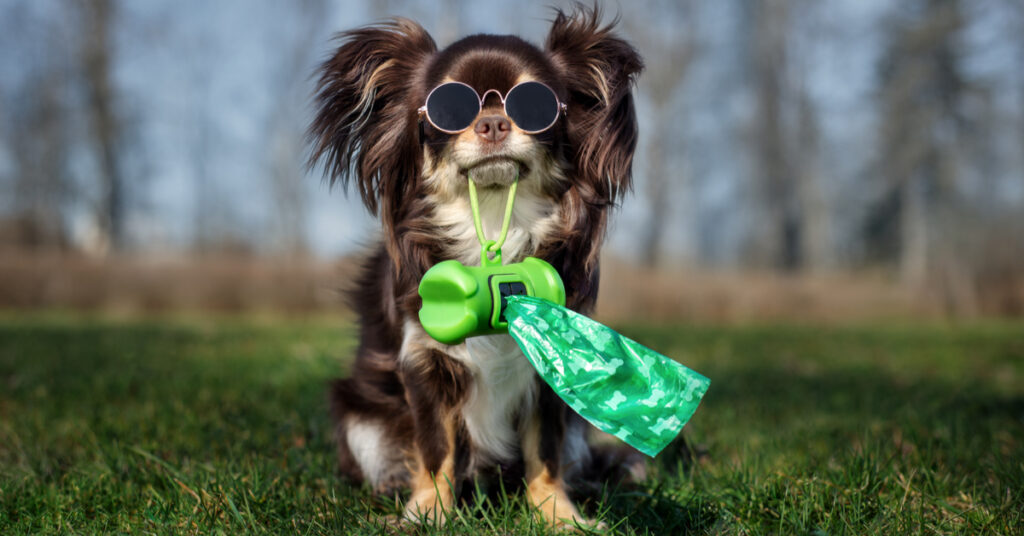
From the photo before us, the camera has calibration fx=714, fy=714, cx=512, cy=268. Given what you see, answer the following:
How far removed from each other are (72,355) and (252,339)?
1961 millimetres

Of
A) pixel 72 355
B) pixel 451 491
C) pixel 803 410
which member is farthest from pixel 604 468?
pixel 72 355

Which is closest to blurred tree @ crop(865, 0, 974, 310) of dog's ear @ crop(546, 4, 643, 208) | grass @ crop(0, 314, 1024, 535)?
grass @ crop(0, 314, 1024, 535)

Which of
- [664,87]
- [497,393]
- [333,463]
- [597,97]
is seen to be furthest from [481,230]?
[664,87]

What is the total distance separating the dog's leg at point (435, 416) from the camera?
→ 2.31m

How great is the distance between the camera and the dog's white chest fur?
2.26 meters

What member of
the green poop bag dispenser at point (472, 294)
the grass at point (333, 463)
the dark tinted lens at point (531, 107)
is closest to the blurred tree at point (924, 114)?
the grass at point (333, 463)

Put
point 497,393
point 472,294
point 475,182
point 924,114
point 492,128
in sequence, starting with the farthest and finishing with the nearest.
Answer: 1. point 924,114
2. point 497,393
3. point 475,182
4. point 492,128
5. point 472,294

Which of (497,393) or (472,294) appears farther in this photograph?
(497,393)

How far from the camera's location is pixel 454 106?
2.15 m

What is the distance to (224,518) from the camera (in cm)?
206

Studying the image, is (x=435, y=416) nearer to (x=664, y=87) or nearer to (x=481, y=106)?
(x=481, y=106)

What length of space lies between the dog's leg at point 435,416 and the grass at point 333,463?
136 millimetres

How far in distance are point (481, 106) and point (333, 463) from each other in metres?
1.52

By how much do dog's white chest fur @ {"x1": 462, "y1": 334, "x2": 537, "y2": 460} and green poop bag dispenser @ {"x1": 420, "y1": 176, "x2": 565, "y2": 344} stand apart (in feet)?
1.23
